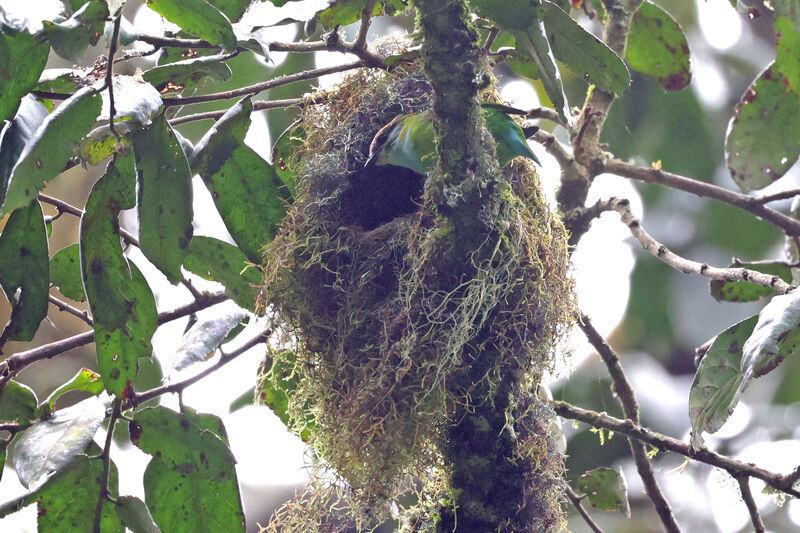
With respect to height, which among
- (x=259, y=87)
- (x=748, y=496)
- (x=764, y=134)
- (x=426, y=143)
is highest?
(x=764, y=134)

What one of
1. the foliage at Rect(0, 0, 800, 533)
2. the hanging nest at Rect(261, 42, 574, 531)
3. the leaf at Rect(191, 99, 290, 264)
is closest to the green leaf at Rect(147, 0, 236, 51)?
the foliage at Rect(0, 0, 800, 533)

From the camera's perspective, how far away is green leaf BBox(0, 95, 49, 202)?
953mm

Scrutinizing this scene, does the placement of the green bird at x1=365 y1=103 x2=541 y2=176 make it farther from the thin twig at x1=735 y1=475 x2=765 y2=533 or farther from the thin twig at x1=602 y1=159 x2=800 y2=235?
the thin twig at x1=735 y1=475 x2=765 y2=533

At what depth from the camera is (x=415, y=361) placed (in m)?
1.15

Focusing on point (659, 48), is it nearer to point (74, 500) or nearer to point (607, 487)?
point (607, 487)

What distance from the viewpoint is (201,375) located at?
137cm

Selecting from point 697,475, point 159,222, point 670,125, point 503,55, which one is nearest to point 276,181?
point 159,222

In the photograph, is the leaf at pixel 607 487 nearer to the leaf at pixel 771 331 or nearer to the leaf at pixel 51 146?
the leaf at pixel 771 331

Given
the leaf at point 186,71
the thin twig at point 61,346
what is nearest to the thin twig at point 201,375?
the thin twig at point 61,346

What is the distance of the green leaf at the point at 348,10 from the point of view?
124cm

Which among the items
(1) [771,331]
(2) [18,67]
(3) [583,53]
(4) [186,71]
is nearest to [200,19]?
(4) [186,71]

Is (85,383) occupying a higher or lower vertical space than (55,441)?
higher

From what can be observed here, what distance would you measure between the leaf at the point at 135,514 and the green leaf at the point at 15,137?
1.79 ft

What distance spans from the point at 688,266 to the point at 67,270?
1222 millimetres
